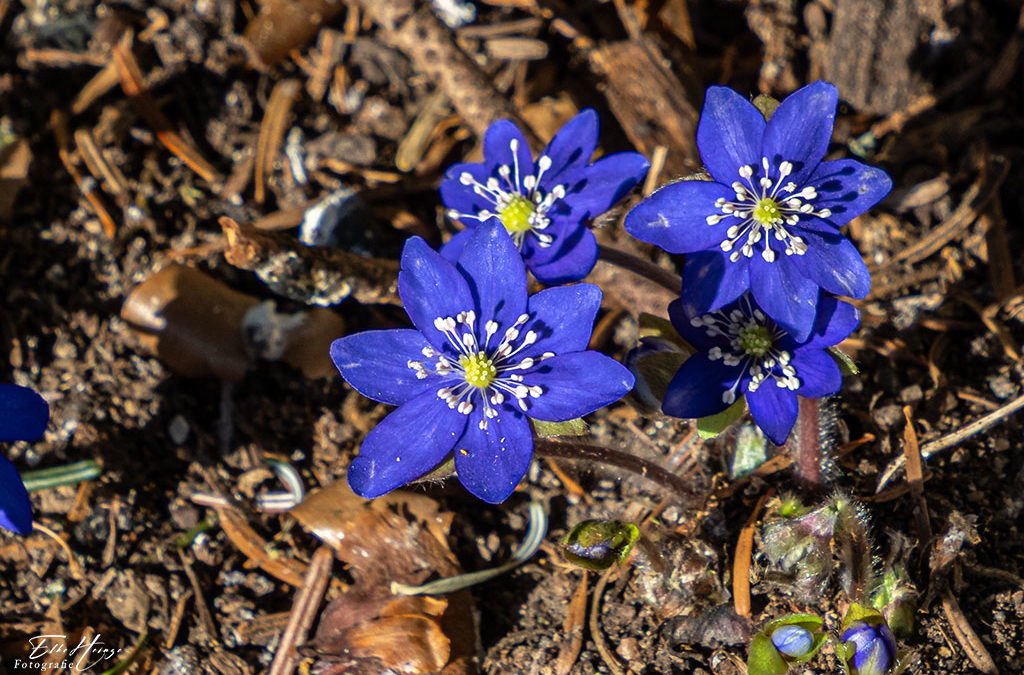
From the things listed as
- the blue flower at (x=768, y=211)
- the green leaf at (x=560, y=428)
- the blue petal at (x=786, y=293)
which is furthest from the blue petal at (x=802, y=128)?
the green leaf at (x=560, y=428)

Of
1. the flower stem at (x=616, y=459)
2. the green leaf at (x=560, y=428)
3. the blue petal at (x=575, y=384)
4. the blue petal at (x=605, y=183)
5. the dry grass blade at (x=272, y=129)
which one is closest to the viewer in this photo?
the blue petal at (x=575, y=384)

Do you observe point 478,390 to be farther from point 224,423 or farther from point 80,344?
point 80,344

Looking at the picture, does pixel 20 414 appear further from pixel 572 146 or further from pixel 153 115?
pixel 572 146

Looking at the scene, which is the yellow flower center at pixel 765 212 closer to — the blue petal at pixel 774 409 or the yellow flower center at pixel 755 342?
the yellow flower center at pixel 755 342

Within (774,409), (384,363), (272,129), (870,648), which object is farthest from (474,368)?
(272,129)

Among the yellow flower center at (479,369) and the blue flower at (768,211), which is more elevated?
the blue flower at (768,211)

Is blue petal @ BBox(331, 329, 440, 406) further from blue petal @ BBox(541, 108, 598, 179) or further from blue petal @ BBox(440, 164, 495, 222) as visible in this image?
blue petal @ BBox(541, 108, 598, 179)

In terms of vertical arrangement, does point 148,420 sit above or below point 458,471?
below

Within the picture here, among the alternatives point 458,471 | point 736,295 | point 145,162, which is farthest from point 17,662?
point 736,295
